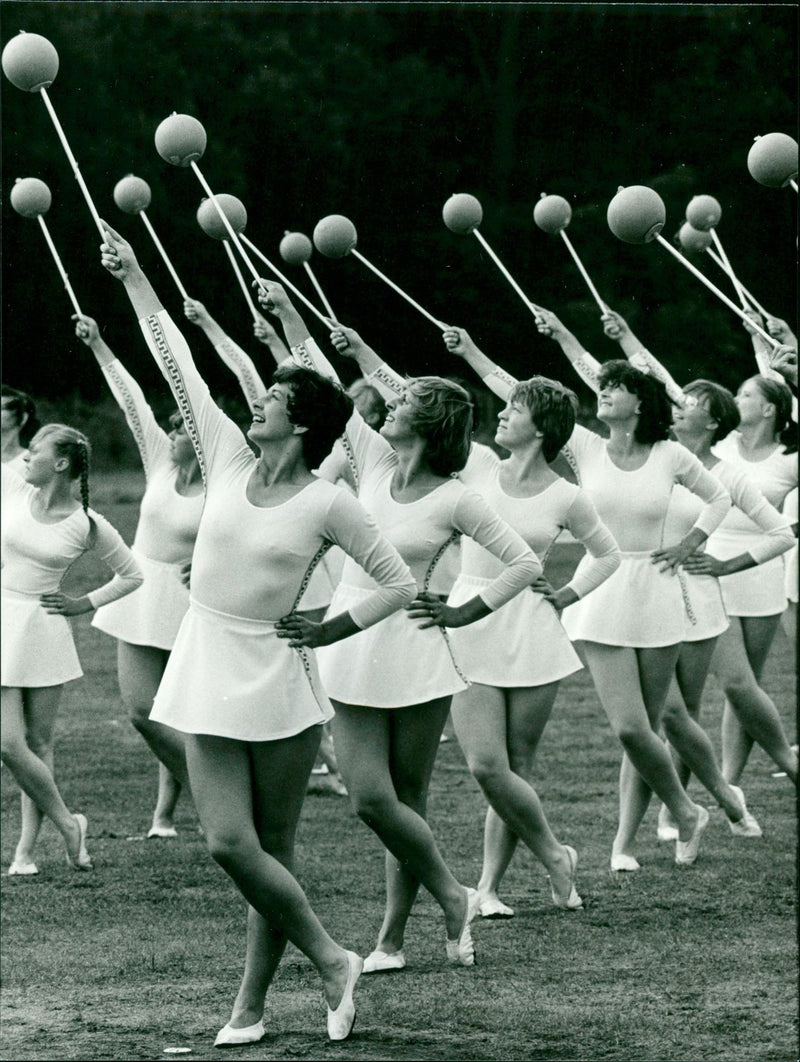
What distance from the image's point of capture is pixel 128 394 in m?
6.55

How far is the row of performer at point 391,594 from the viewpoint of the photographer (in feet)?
15.4

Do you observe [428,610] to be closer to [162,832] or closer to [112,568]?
[112,568]

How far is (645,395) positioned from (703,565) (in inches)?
33.7

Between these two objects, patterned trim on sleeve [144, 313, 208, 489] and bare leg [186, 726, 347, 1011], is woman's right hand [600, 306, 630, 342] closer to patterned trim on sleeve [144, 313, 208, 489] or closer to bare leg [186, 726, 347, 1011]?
patterned trim on sleeve [144, 313, 208, 489]

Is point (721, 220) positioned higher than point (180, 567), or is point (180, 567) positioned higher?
point (721, 220)

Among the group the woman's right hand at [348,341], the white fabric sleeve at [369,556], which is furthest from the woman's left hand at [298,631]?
the woman's right hand at [348,341]

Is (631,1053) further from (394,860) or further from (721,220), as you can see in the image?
(721,220)

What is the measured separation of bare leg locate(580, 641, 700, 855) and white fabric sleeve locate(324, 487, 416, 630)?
2204 mm

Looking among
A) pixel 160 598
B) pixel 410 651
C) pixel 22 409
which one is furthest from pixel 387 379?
pixel 22 409

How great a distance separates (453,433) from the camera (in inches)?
213

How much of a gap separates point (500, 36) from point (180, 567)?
2.74m

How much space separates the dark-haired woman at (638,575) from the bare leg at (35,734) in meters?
2.22

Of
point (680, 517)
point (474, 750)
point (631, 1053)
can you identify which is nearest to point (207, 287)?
point (474, 750)

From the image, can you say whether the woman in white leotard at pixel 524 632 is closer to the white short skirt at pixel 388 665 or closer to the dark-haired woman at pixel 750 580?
the white short skirt at pixel 388 665
